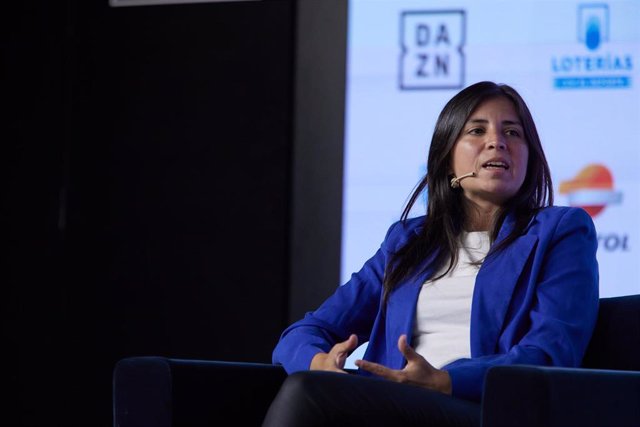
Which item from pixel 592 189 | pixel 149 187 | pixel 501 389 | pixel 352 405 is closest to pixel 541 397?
pixel 501 389

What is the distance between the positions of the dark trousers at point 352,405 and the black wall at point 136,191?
5.94 ft

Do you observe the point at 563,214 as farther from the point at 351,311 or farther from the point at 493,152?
the point at 351,311

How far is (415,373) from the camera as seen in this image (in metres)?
1.95

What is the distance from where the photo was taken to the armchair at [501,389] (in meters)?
1.66

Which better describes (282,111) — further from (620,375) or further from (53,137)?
(620,375)

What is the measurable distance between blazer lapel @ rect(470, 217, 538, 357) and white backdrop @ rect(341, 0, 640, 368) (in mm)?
869

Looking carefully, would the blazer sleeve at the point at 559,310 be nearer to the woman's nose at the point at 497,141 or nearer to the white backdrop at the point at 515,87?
the woman's nose at the point at 497,141

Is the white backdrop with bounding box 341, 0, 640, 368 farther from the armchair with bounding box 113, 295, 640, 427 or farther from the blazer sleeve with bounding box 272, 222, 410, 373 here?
the armchair with bounding box 113, 295, 640, 427

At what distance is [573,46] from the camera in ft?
10.8

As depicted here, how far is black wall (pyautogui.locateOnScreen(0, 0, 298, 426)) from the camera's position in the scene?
369cm

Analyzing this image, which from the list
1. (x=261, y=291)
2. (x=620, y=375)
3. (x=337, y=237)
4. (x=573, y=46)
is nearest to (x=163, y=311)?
(x=261, y=291)

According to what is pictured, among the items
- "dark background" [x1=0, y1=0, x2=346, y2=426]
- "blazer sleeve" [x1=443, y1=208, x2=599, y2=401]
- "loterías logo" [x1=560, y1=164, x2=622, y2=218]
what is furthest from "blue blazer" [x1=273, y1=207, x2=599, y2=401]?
"dark background" [x1=0, y1=0, x2=346, y2=426]

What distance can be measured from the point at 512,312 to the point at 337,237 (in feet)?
4.34

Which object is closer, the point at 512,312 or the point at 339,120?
the point at 512,312
